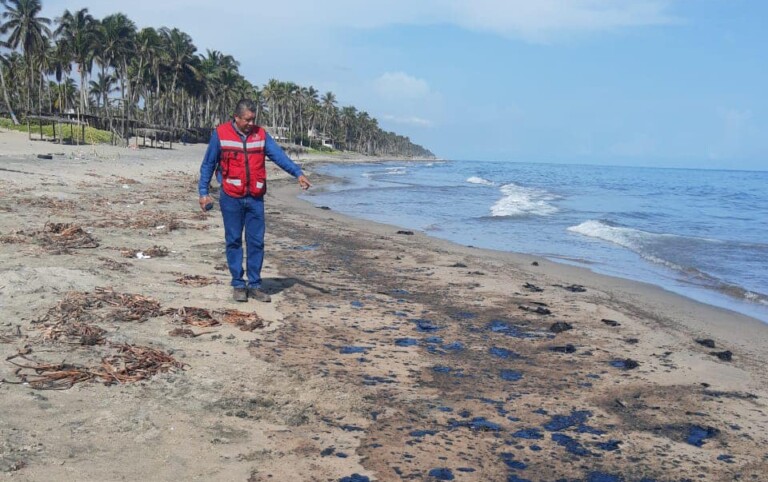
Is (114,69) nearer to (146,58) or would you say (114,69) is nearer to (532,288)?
(146,58)

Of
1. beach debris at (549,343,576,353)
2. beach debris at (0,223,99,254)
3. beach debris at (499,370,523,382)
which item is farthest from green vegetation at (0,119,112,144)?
beach debris at (499,370,523,382)

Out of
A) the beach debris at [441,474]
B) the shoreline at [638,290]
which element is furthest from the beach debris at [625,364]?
the beach debris at [441,474]

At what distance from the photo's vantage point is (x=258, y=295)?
20.5 feet

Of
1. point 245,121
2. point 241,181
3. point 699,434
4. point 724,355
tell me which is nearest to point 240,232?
point 241,181

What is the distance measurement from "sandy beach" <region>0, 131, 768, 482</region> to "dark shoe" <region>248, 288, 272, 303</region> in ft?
0.82

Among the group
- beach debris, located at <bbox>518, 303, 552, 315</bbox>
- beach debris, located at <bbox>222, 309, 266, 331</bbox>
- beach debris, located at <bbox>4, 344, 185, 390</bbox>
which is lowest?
beach debris, located at <bbox>518, 303, 552, 315</bbox>

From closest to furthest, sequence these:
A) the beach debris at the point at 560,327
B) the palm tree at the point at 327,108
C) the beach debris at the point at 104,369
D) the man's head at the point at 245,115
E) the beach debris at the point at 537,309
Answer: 1. the beach debris at the point at 104,369
2. the man's head at the point at 245,115
3. the beach debris at the point at 560,327
4. the beach debris at the point at 537,309
5. the palm tree at the point at 327,108

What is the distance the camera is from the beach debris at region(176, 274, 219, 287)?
6637mm

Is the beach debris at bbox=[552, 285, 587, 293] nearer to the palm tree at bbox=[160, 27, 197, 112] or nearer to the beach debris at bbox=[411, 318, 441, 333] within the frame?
the beach debris at bbox=[411, 318, 441, 333]

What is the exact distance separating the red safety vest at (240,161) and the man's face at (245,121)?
0.19 feet

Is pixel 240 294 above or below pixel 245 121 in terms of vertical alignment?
below

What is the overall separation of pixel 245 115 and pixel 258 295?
173 cm

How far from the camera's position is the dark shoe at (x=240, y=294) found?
240 inches

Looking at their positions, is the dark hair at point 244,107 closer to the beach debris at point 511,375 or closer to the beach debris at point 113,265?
the beach debris at point 113,265
